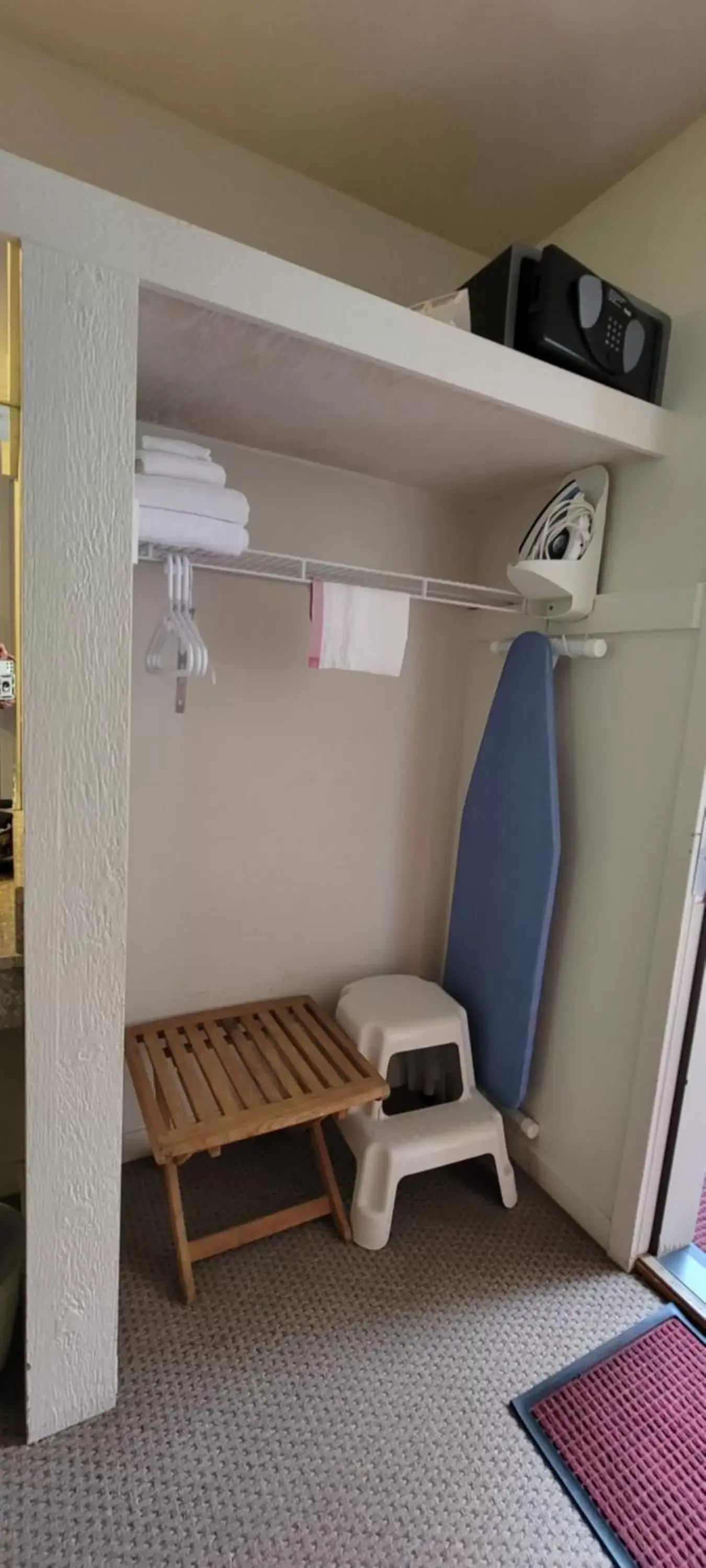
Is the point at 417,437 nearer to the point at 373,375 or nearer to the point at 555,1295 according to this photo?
the point at 373,375

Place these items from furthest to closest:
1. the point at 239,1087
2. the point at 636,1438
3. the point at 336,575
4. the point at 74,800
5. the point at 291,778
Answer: the point at 291,778 → the point at 336,575 → the point at 239,1087 → the point at 636,1438 → the point at 74,800

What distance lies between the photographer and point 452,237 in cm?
181

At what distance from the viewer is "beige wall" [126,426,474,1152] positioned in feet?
5.65

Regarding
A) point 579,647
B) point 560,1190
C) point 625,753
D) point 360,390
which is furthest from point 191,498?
point 560,1190

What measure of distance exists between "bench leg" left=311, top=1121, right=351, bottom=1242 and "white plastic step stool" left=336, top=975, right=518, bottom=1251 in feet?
0.07

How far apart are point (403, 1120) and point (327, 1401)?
1.85 feet

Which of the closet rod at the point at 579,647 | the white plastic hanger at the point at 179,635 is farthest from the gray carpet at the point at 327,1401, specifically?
the closet rod at the point at 579,647

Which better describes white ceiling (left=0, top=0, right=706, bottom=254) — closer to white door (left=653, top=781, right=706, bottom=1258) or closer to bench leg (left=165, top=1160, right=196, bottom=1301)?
white door (left=653, top=781, right=706, bottom=1258)

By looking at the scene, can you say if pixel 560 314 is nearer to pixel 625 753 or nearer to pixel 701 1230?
pixel 625 753

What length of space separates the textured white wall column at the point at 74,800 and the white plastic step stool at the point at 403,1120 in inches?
24.7

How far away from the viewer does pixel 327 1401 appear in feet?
4.20

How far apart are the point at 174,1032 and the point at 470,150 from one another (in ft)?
7.03

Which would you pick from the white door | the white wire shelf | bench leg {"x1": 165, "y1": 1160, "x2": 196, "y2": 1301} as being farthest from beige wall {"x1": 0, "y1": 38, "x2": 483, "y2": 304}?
bench leg {"x1": 165, "y1": 1160, "x2": 196, "y2": 1301}

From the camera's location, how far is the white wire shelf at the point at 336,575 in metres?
1.39
